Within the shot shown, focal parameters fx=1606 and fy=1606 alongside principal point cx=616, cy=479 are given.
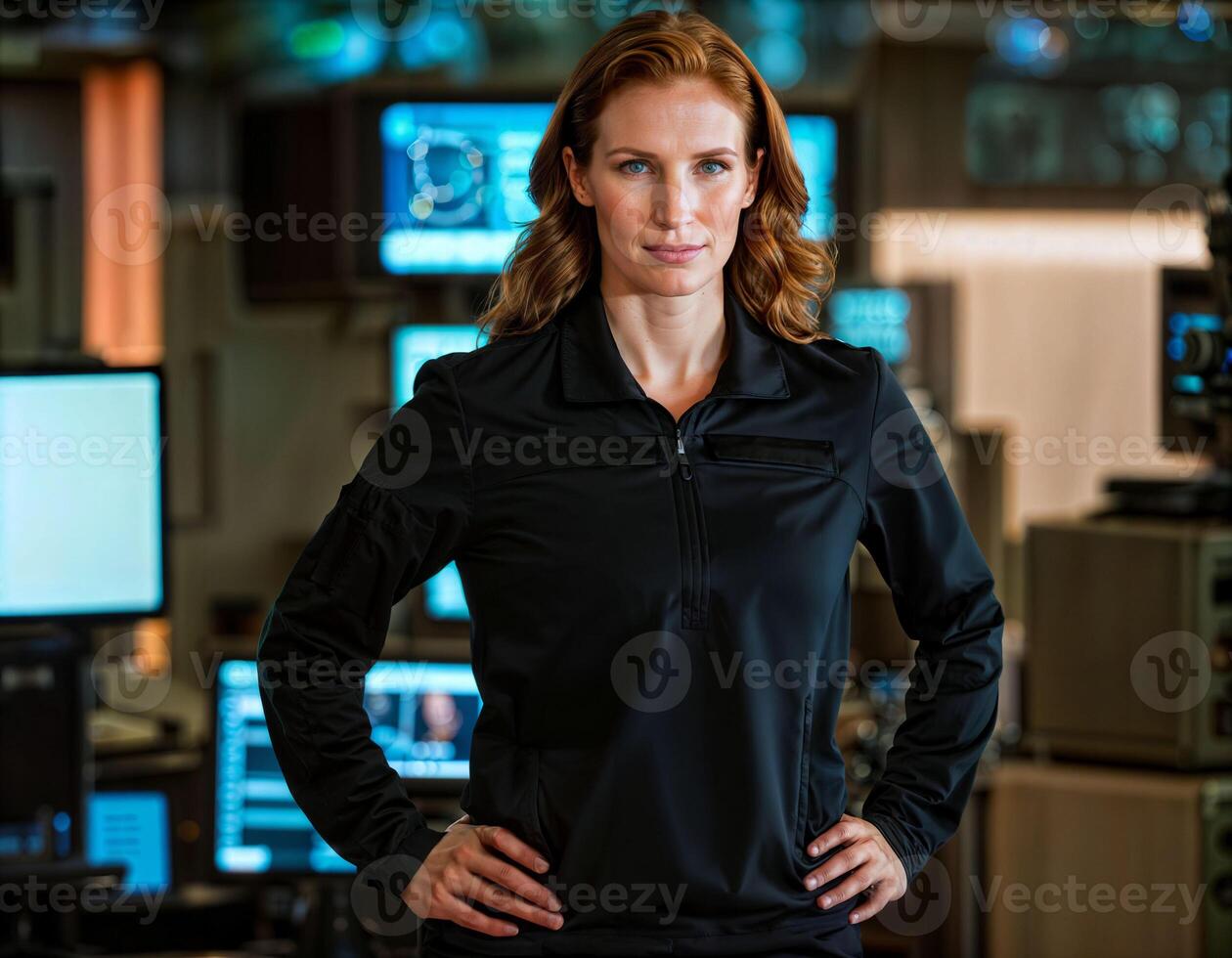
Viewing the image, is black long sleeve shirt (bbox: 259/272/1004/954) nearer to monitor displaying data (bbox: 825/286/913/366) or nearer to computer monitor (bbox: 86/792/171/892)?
computer monitor (bbox: 86/792/171/892)

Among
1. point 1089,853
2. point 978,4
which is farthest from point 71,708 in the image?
point 978,4

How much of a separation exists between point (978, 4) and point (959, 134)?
1.19 metres

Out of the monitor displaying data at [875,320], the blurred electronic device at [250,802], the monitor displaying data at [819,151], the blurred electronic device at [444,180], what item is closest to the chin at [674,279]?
the blurred electronic device at [250,802]

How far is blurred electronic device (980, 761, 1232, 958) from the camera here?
2.67 metres

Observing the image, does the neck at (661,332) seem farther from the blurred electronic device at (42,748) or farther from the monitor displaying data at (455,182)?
the monitor displaying data at (455,182)

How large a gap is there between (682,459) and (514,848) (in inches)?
14.9

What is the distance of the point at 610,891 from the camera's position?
1.41 meters

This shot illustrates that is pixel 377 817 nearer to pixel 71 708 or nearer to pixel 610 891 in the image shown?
pixel 610 891

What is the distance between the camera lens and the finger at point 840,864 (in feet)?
4.80

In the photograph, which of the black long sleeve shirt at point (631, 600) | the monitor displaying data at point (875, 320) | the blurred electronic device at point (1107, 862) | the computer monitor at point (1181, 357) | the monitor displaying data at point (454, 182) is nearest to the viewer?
the black long sleeve shirt at point (631, 600)

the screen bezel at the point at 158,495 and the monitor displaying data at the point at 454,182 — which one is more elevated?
the monitor displaying data at the point at 454,182

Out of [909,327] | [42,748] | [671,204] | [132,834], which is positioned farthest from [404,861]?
[909,327]

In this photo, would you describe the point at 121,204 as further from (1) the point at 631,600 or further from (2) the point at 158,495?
(1) the point at 631,600

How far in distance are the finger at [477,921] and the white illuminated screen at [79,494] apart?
1.21 m
